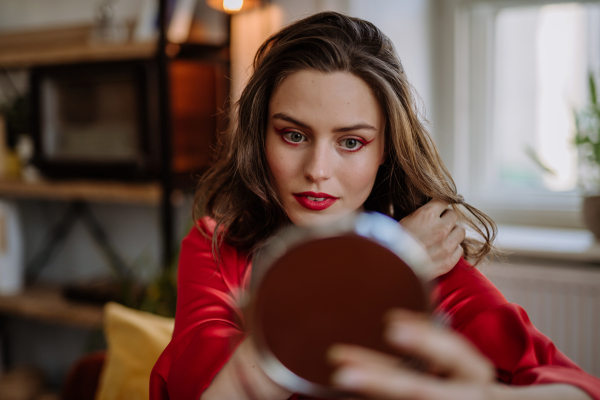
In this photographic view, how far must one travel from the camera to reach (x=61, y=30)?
2.39 m

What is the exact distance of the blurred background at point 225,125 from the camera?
1809 millimetres

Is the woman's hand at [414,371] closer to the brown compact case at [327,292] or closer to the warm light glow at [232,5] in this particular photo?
the brown compact case at [327,292]

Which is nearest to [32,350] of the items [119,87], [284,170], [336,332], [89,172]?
[89,172]

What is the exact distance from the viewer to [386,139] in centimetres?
82

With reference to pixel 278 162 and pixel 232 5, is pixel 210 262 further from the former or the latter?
pixel 232 5

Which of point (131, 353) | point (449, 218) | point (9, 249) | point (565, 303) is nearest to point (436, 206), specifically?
point (449, 218)

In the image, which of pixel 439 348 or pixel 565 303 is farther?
pixel 565 303

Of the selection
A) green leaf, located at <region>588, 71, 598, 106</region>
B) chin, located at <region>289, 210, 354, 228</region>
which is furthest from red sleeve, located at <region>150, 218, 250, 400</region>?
green leaf, located at <region>588, 71, 598, 106</region>

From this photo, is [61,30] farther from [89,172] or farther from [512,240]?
[512,240]

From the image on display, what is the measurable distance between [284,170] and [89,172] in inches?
60.6

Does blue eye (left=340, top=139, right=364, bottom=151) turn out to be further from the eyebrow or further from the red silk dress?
the red silk dress

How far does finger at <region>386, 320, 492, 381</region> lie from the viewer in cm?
40

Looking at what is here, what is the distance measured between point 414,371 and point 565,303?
155cm

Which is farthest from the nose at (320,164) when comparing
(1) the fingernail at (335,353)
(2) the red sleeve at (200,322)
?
(1) the fingernail at (335,353)
